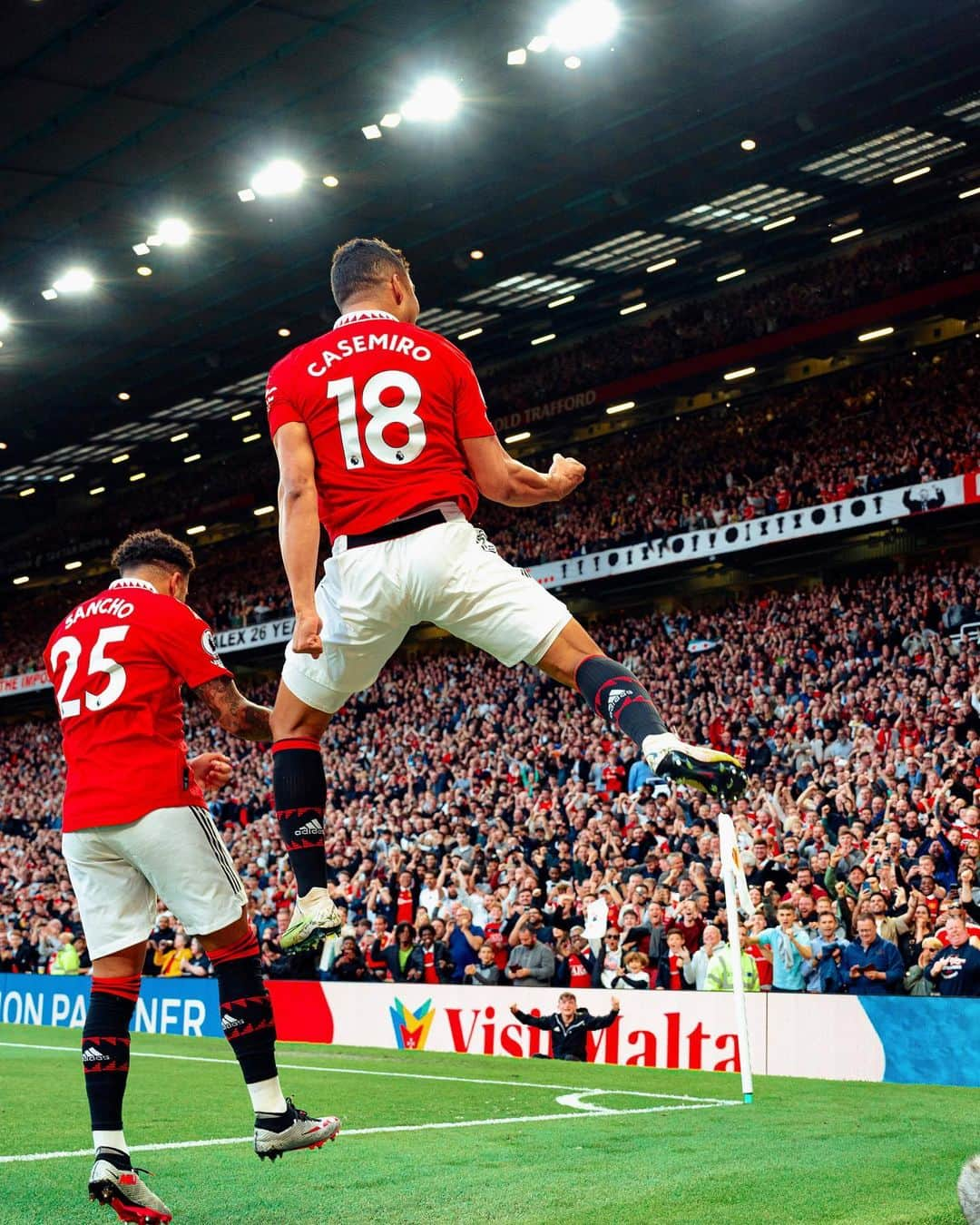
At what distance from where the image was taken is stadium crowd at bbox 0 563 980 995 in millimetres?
13711

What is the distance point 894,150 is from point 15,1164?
2219cm

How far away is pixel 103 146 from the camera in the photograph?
2041cm

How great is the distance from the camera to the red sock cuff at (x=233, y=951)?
5.06 meters

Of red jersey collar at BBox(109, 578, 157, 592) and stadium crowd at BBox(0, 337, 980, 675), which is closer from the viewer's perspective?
red jersey collar at BBox(109, 578, 157, 592)

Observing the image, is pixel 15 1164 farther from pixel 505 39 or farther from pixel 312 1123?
pixel 505 39

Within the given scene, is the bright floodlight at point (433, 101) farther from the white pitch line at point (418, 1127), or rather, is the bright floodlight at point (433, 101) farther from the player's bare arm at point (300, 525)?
the player's bare arm at point (300, 525)

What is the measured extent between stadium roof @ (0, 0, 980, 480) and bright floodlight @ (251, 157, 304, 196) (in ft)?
0.58

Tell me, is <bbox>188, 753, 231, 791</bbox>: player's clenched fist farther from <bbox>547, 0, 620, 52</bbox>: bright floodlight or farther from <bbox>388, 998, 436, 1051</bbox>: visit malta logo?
<bbox>547, 0, 620, 52</bbox>: bright floodlight

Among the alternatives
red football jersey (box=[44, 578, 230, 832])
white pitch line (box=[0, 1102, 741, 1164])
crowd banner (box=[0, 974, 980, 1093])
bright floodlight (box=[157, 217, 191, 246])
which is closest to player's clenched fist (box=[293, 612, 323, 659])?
red football jersey (box=[44, 578, 230, 832])

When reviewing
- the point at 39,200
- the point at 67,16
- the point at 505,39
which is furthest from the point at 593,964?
the point at 39,200

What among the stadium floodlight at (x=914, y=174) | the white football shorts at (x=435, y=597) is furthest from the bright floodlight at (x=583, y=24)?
the white football shorts at (x=435, y=597)

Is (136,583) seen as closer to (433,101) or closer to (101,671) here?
(101,671)

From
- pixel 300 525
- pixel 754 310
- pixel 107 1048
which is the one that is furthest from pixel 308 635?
pixel 754 310

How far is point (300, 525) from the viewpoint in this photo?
427 cm
